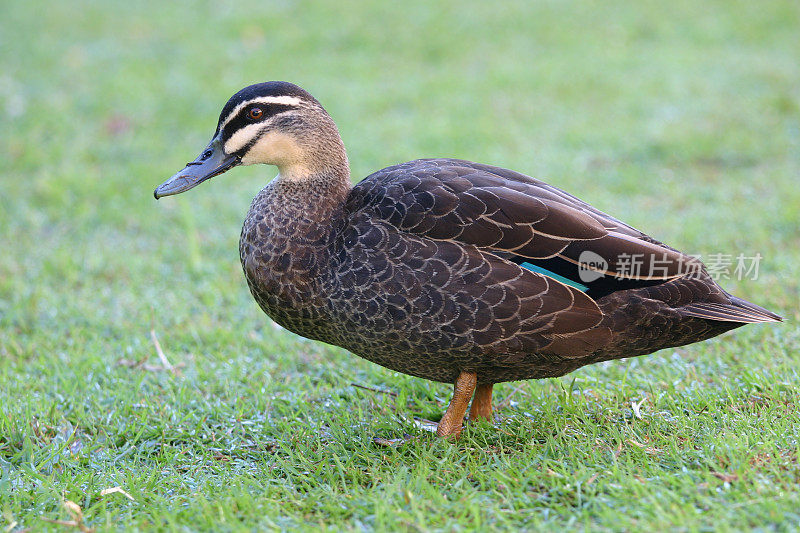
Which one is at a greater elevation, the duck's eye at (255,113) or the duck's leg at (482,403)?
the duck's eye at (255,113)

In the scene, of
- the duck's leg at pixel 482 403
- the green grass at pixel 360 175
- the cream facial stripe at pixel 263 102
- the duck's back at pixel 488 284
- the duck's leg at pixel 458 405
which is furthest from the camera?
the duck's leg at pixel 482 403

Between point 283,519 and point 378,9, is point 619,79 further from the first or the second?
point 283,519

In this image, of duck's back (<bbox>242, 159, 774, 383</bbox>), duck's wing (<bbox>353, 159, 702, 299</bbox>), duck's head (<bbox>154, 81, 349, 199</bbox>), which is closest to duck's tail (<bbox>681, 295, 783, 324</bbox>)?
duck's back (<bbox>242, 159, 774, 383</bbox>)

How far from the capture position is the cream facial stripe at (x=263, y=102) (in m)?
3.41

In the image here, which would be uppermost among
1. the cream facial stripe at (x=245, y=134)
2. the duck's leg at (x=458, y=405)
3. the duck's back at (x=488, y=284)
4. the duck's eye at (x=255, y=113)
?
the duck's eye at (x=255, y=113)

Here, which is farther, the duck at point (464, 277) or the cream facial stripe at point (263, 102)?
the cream facial stripe at point (263, 102)

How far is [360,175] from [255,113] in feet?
11.3

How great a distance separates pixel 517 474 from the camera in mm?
3006

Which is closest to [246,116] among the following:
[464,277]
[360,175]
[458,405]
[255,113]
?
[255,113]

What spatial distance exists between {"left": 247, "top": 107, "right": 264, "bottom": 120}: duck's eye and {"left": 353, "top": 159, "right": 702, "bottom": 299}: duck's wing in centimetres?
64

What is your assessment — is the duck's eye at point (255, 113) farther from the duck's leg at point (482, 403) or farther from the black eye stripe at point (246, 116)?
the duck's leg at point (482, 403)

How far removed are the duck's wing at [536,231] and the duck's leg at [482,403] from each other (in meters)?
0.66

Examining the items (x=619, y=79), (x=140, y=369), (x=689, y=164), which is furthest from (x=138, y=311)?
(x=619, y=79)

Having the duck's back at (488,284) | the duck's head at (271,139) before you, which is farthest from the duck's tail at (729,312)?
the duck's head at (271,139)
